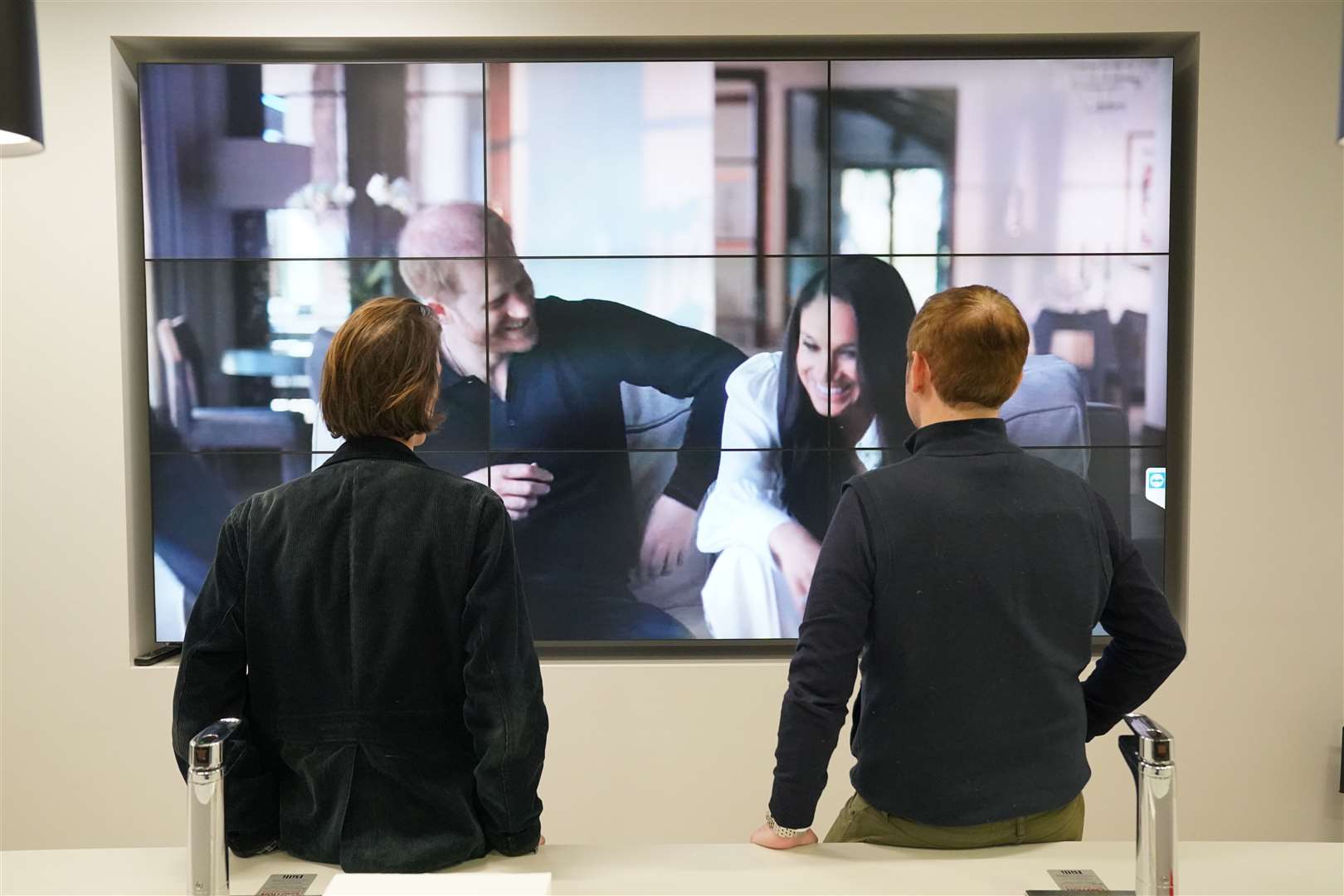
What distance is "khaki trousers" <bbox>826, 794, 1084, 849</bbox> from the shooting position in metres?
1.52

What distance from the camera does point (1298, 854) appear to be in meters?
1.45

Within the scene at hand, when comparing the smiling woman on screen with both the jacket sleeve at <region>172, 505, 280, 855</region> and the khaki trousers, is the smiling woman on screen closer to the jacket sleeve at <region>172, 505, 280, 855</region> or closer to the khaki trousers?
the khaki trousers

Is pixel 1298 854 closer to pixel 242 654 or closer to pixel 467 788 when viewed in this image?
pixel 467 788

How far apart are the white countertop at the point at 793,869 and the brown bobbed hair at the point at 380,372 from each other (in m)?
0.63

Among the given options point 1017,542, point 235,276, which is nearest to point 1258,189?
point 1017,542

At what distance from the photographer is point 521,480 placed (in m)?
3.34

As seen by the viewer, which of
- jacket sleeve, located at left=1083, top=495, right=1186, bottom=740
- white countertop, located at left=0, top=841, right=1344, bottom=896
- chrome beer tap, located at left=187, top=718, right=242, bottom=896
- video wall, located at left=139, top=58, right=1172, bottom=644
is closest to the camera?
chrome beer tap, located at left=187, top=718, right=242, bottom=896

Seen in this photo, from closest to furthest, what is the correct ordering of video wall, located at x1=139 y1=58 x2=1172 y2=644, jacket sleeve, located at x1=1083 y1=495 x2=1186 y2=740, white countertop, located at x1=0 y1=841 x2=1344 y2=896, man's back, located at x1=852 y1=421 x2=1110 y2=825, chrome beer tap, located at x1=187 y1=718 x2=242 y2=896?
1. chrome beer tap, located at x1=187 y1=718 x2=242 y2=896
2. white countertop, located at x1=0 y1=841 x2=1344 y2=896
3. man's back, located at x1=852 y1=421 x2=1110 y2=825
4. jacket sleeve, located at x1=1083 y1=495 x2=1186 y2=740
5. video wall, located at x1=139 y1=58 x2=1172 y2=644

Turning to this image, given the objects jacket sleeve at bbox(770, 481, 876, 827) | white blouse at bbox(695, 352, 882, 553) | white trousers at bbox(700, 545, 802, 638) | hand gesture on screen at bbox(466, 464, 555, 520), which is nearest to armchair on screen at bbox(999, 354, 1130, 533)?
white blouse at bbox(695, 352, 882, 553)

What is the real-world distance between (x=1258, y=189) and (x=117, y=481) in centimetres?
373

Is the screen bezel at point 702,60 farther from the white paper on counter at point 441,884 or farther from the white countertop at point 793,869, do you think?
the white paper on counter at point 441,884

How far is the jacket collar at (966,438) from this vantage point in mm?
1527

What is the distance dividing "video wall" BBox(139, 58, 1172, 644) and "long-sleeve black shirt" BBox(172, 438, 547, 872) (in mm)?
1859

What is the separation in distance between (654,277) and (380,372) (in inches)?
76.0
